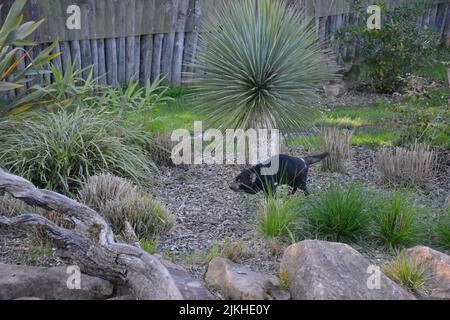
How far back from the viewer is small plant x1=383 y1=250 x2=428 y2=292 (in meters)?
5.05

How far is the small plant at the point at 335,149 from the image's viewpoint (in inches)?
299

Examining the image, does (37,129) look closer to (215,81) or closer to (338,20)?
(215,81)

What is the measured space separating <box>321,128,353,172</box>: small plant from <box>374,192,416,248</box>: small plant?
178cm

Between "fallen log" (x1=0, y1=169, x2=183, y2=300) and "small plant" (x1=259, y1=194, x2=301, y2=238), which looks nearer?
"fallen log" (x1=0, y1=169, x2=183, y2=300)

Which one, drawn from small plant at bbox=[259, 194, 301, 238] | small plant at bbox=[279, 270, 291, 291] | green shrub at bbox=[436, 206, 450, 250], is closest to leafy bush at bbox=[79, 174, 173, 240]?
small plant at bbox=[259, 194, 301, 238]

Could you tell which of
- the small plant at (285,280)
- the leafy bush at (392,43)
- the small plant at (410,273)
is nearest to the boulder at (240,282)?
the small plant at (285,280)

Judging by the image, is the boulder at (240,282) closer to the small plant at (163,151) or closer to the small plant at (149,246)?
the small plant at (149,246)

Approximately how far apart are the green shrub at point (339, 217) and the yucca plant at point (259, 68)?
1424 millimetres

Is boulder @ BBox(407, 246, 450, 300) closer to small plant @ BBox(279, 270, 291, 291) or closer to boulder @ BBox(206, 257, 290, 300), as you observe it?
small plant @ BBox(279, 270, 291, 291)

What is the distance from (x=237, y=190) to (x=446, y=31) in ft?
30.3

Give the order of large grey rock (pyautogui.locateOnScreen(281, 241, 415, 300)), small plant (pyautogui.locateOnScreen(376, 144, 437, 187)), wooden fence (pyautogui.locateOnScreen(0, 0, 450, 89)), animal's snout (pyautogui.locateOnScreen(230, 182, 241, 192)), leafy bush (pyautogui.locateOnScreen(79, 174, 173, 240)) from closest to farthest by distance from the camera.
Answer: large grey rock (pyautogui.locateOnScreen(281, 241, 415, 300)) < leafy bush (pyautogui.locateOnScreen(79, 174, 173, 240)) < animal's snout (pyautogui.locateOnScreen(230, 182, 241, 192)) < small plant (pyautogui.locateOnScreen(376, 144, 437, 187)) < wooden fence (pyautogui.locateOnScreen(0, 0, 450, 89))

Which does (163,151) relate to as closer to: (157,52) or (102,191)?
(102,191)

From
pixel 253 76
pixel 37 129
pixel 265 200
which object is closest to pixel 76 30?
pixel 37 129

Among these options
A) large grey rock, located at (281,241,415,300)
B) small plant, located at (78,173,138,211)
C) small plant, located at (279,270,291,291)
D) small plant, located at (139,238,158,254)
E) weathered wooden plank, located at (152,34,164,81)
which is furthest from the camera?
weathered wooden plank, located at (152,34,164,81)
